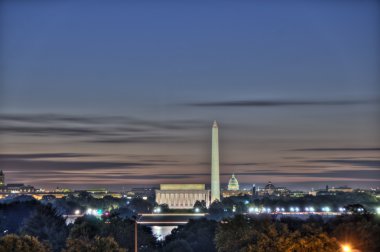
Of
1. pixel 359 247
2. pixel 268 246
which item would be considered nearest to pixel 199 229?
pixel 359 247

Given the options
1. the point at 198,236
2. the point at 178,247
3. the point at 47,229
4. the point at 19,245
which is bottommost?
the point at 19,245

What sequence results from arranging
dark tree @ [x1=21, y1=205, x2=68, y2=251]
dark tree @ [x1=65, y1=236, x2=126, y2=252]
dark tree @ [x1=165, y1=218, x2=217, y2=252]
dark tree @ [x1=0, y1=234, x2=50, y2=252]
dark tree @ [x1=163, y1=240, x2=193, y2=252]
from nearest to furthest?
dark tree @ [x1=0, y1=234, x2=50, y2=252]
dark tree @ [x1=65, y1=236, x2=126, y2=252]
dark tree @ [x1=163, y1=240, x2=193, y2=252]
dark tree @ [x1=21, y1=205, x2=68, y2=251]
dark tree @ [x1=165, y1=218, x2=217, y2=252]

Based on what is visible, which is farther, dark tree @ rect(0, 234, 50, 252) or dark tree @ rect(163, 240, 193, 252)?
dark tree @ rect(163, 240, 193, 252)

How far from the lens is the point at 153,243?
3947 inches

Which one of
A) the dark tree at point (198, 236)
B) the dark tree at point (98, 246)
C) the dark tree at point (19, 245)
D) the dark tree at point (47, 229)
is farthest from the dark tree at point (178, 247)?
the dark tree at point (19, 245)

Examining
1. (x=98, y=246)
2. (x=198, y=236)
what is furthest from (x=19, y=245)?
(x=198, y=236)

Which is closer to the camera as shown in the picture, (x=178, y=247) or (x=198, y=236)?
(x=178, y=247)

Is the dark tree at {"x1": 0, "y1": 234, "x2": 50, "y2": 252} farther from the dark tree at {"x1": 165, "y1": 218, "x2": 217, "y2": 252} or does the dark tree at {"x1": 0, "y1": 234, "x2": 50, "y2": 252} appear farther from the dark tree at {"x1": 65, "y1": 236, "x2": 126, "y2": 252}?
the dark tree at {"x1": 165, "y1": 218, "x2": 217, "y2": 252}

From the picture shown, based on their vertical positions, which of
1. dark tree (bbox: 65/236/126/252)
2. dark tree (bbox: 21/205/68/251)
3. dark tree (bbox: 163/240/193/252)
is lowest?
dark tree (bbox: 65/236/126/252)

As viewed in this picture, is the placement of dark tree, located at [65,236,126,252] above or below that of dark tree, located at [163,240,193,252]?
below

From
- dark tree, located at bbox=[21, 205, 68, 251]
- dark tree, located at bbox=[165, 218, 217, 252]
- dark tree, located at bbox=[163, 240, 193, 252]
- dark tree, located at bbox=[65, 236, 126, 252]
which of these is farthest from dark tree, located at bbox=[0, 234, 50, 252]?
dark tree, located at bbox=[165, 218, 217, 252]

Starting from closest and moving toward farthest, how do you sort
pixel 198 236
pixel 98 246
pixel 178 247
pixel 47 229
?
pixel 98 246, pixel 178 247, pixel 47 229, pixel 198 236

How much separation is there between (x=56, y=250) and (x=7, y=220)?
51.9 meters

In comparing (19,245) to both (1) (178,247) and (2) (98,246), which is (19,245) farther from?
(1) (178,247)
